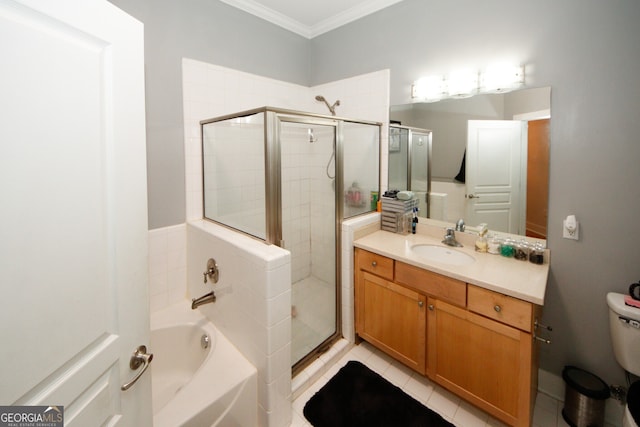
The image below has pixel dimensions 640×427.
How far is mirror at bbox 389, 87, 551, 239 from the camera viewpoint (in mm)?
1680

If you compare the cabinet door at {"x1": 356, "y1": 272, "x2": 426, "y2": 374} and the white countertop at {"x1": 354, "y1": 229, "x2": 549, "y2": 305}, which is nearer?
the white countertop at {"x1": 354, "y1": 229, "x2": 549, "y2": 305}

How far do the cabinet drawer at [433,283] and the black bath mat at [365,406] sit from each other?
0.67 meters

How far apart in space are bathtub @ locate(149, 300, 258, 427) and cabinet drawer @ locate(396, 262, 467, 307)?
1.03 metres

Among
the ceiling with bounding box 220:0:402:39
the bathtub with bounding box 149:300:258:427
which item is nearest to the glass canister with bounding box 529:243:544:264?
the bathtub with bounding box 149:300:258:427

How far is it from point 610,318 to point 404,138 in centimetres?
165

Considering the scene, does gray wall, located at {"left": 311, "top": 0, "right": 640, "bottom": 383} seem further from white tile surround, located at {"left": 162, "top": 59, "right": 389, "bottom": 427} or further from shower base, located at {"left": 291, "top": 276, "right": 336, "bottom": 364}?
shower base, located at {"left": 291, "top": 276, "right": 336, "bottom": 364}

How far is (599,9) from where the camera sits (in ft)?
4.72

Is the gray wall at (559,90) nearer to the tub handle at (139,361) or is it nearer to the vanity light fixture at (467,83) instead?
the vanity light fixture at (467,83)

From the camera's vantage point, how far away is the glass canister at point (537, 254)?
165 centimetres

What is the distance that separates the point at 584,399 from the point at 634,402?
1.29ft

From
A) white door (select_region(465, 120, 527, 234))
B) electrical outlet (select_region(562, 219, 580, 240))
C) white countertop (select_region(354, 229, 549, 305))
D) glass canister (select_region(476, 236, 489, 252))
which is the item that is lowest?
white countertop (select_region(354, 229, 549, 305))

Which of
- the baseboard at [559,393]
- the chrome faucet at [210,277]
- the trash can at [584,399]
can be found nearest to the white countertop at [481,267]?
the trash can at [584,399]

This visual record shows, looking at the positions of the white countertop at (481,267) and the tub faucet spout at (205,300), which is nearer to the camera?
the white countertop at (481,267)

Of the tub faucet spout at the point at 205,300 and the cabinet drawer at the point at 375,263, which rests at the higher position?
the cabinet drawer at the point at 375,263
